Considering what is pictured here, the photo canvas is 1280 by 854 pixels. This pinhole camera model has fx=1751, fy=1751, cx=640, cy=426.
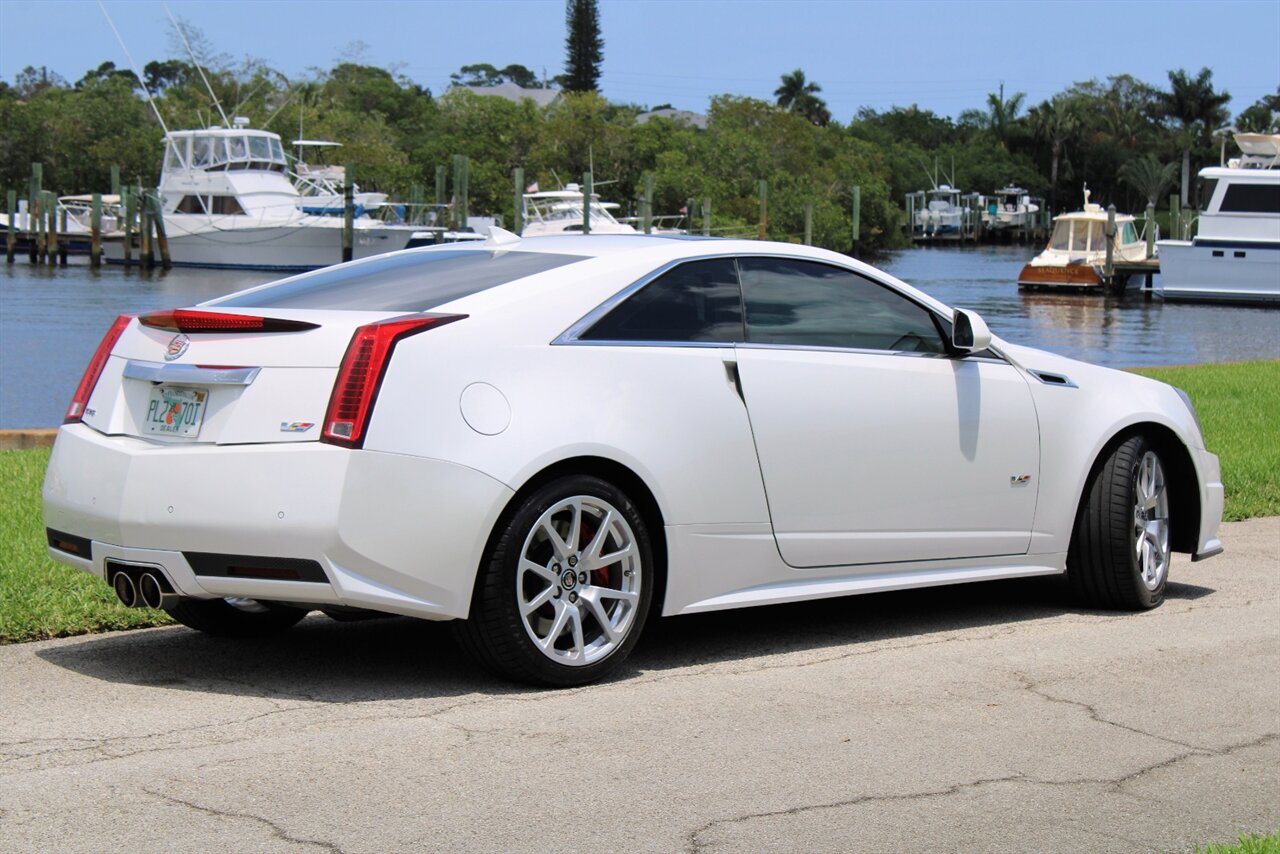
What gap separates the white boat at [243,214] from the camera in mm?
66875

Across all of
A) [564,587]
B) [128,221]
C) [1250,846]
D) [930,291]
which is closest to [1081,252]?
[930,291]

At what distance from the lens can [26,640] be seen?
6.48m

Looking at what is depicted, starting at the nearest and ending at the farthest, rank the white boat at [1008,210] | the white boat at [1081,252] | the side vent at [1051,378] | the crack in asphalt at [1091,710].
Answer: the crack in asphalt at [1091,710] → the side vent at [1051,378] → the white boat at [1081,252] → the white boat at [1008,210]

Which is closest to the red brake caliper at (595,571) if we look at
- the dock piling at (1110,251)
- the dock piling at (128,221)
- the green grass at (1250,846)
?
the green grass at (1250,846)

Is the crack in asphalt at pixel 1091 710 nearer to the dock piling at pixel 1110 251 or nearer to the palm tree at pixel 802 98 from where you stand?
the dock piling at pixel 1110 251

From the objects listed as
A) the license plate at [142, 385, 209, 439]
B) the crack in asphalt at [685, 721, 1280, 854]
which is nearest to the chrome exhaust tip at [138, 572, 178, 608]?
the license plate at [142, 385, 209, 439]

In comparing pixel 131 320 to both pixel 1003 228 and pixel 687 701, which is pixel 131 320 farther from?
pixel 1003 228

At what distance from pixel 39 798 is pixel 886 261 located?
8688cm

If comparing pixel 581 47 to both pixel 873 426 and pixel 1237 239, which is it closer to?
pixel 1237 239

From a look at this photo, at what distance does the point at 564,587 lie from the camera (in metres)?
5.71

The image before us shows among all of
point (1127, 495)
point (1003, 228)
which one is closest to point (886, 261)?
point (1003, 228)

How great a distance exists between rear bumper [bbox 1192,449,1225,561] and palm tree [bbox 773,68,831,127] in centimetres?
14925

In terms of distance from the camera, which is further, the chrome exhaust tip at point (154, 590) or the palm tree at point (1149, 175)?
the palm tree at point (1149, 175)

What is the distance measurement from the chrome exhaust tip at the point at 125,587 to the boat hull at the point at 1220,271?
156ft
